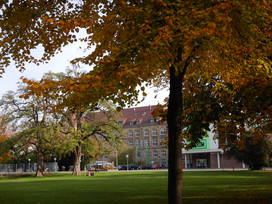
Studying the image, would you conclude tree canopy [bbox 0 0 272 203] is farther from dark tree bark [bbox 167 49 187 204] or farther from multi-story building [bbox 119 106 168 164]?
multi-story building [bbox 119 106 168 164]

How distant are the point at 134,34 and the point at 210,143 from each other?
2200 inches

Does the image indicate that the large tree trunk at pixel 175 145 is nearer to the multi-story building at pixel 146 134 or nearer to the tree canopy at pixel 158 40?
the tree canopy at pixel 158 40

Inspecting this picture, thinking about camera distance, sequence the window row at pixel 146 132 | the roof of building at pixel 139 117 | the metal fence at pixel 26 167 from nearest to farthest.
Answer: the metal fence at pixel 26 167, the window row at pixel 146 132, the roof of building at pixel 139 117

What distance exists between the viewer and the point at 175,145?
914cm

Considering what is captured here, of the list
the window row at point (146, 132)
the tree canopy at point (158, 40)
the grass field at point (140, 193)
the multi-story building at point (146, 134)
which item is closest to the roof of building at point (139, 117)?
the multi-story building at point (146, 134)

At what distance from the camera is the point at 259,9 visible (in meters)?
6.78

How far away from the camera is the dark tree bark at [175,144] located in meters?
8.84

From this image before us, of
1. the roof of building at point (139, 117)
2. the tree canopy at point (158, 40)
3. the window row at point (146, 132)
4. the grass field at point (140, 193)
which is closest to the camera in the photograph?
the tree canopy at point (158, 40)

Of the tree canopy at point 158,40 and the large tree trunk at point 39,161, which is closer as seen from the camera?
the tree canopy at point 158,40

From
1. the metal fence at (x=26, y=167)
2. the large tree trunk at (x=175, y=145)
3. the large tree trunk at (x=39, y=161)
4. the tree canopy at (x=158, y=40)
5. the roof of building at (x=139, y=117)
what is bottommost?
the metal fence at (x=26, y=167)

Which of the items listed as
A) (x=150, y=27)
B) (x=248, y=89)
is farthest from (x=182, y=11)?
(x=248, y=89)

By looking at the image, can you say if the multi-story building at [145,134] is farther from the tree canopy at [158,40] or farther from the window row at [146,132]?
the tree canopy at [158,40]

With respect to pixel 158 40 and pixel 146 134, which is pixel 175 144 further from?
pixel 146 134

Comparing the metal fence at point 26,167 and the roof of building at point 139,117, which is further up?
the roof of building at point 139,117
